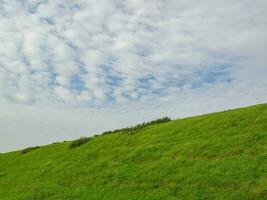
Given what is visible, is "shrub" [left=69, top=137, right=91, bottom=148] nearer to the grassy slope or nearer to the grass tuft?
the grass tuft

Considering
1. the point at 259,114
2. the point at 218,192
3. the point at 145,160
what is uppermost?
the point at 259,114

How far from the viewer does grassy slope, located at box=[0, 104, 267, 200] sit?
19.7 meters

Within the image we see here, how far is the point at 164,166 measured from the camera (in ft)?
80.3

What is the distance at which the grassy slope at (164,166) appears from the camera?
19.7 m

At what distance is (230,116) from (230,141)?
6.00 m

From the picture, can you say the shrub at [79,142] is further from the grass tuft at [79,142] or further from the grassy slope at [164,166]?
the grassy slope at [164,166]

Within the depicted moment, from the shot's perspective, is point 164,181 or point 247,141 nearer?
point 164,181

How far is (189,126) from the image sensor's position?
32.0 meters

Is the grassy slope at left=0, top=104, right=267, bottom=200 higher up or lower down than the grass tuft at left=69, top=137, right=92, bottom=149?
lower down

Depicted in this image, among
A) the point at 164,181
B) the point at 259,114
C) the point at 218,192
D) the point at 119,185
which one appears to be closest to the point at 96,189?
the point at 119,185

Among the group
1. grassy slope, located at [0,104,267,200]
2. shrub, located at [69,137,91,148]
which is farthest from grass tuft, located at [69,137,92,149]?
grassy slope, located at [0,104,267,200]

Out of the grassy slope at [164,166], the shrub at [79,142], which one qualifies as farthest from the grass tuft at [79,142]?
the grassy slope at [164,166]

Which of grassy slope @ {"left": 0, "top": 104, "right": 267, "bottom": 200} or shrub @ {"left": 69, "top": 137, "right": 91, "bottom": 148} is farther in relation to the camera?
shrub @ {"left": 69, "top": 137, "right": 91, "bottom": 148}

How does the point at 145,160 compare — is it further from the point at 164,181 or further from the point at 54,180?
the point at 54,180
